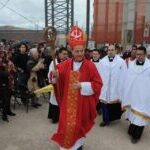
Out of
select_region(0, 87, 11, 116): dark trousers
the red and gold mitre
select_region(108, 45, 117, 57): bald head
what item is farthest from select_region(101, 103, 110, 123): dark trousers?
the red and gold mitre

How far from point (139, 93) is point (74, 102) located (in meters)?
1.84

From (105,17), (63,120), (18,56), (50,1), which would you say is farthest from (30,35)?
(63,120)

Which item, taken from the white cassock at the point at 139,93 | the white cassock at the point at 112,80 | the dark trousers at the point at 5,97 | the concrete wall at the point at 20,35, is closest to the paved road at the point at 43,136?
the dark trousers at the point at 5,97

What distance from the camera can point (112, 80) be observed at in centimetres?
819

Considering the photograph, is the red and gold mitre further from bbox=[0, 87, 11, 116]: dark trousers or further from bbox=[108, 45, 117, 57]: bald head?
bbox=[0, 87, 11, 116]: dark trousers

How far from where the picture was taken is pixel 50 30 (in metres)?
5.43

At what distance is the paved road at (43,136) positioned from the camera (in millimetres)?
6875

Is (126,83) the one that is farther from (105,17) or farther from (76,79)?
(105,17)

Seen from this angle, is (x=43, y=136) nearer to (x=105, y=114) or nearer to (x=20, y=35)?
(x=105, y=114)

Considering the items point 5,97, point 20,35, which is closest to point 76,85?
point 5,97

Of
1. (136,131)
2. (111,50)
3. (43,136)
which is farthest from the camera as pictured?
(111,50)

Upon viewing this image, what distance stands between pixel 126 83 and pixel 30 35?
4885cm

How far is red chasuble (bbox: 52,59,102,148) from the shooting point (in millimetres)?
5887

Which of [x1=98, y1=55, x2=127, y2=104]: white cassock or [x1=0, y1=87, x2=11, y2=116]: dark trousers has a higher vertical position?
[x1=98, y1=55, x2=127, y2=104]: white cassock
